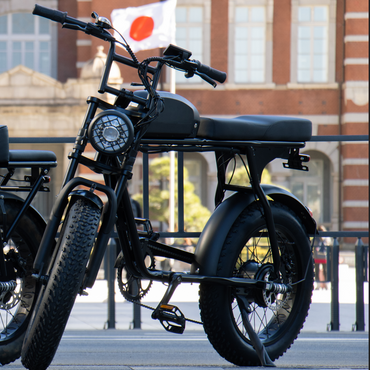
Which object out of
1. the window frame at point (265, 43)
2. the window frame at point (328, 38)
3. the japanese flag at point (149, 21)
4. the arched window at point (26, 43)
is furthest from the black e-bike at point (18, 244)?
the arched window at point (26, 43)

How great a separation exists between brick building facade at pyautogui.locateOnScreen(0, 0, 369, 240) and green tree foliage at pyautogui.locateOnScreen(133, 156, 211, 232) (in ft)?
11.2

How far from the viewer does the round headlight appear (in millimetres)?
1915

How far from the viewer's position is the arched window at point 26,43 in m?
18.3

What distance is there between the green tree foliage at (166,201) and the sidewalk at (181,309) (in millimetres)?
3196

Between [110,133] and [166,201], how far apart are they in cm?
1182

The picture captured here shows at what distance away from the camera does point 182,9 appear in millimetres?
17891

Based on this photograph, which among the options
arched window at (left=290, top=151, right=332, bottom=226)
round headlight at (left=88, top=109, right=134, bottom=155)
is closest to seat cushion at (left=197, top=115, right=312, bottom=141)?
round headlight at (left=88, top=109, right=134, bottom=155)

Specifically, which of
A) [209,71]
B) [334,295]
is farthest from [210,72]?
[334,295]

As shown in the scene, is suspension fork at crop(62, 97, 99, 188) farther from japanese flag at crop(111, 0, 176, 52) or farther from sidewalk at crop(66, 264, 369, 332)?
japanese flag at crop(111, 0, 176, 52)

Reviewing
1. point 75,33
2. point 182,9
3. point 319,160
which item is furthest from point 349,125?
point 75,33

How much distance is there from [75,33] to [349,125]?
8167mm

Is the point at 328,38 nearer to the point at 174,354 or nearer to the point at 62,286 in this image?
the point at 174,354

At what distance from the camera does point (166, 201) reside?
13.7 meters

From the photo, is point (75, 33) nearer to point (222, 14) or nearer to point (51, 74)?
point (51, 74)
